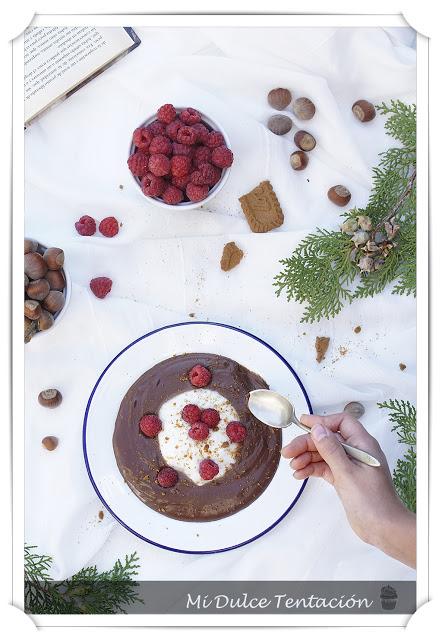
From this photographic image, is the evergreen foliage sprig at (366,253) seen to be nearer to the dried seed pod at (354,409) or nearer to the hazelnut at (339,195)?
the hazelnut at (339,195)

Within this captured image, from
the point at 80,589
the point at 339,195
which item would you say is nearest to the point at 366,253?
the point at 339,195

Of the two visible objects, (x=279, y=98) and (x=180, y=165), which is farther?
(x=279, y=98)

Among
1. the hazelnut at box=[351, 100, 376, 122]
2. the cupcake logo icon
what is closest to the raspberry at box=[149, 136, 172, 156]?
the hazelnut at box=[351, 100, 376, 122]

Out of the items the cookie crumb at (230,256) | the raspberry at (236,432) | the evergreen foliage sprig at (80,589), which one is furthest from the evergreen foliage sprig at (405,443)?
the evergreen foliage sprig at (80,589)

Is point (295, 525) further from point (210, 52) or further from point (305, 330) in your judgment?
point (210, 52)

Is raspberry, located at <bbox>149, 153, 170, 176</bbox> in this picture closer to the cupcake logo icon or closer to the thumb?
the thumb

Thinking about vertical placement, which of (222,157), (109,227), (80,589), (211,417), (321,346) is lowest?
(80,589)

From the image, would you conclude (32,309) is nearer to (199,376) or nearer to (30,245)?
(30,245)
